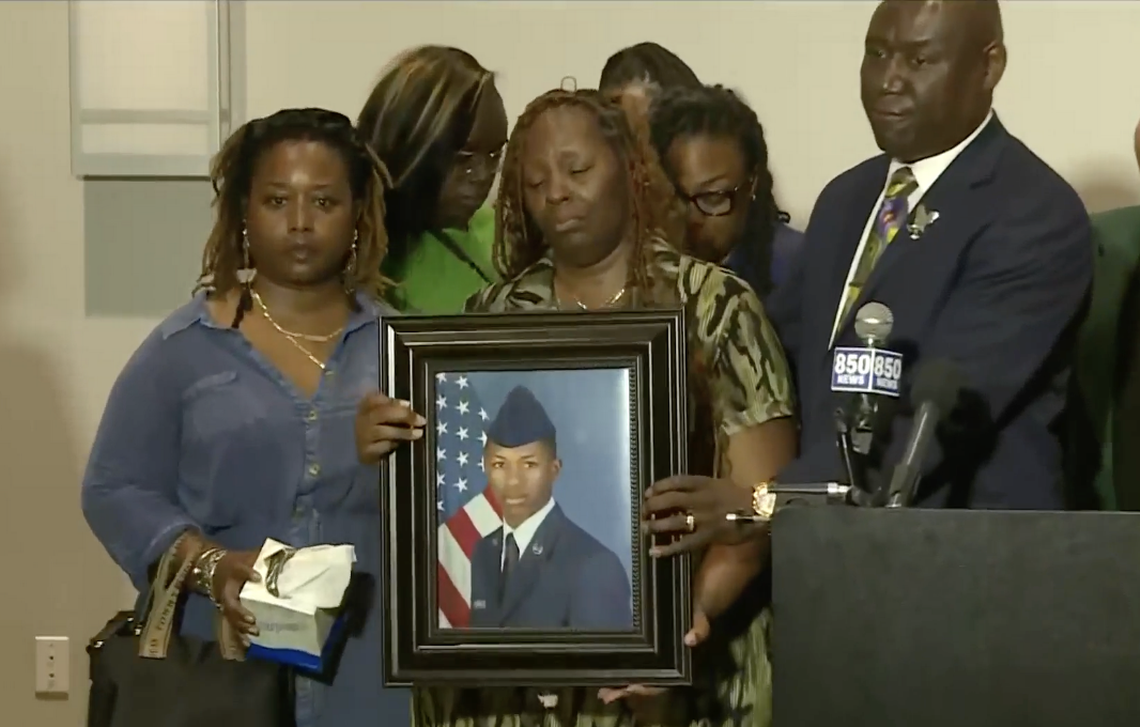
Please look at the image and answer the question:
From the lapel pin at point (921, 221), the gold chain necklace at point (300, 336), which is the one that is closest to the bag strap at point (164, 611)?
the gold chain necklace at point (300, 336)

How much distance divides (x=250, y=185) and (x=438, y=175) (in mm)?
323

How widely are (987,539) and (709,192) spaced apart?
896 mm

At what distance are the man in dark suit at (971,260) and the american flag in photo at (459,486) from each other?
1.10 ft

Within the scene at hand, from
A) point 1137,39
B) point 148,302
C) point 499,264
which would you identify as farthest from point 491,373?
point 1137,39

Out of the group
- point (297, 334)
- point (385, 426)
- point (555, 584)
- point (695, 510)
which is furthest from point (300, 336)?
point (695, 510)

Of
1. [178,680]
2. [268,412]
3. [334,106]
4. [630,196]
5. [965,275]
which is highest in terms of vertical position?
[334,106]

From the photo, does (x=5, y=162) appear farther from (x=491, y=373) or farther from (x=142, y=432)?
(x=491, y=373)

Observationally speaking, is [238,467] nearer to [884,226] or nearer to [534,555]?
[534,555]

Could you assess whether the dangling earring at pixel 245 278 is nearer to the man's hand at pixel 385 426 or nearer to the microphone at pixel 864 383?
the man's hand at pixel 385 426

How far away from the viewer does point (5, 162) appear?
236 centimetres

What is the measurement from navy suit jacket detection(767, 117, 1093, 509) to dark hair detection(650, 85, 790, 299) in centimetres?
43

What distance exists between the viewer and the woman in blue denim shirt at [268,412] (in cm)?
169

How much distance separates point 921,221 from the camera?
4.97ft

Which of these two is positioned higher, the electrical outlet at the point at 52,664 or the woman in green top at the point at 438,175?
the woman in green top at the point at 438,175
